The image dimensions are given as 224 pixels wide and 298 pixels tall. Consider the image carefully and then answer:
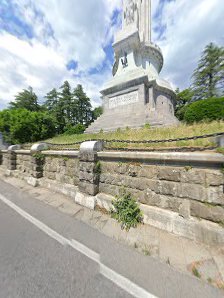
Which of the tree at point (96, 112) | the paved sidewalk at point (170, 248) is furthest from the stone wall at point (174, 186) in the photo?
the tree at point (96, 112)

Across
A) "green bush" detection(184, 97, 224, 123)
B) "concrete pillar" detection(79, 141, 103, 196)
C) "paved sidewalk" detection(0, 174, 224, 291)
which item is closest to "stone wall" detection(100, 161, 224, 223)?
"concrete pillar" detection(79, 141, 103, 196)

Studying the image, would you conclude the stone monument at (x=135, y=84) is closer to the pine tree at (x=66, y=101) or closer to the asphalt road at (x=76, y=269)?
the asphalt road at (x=76, y=269)

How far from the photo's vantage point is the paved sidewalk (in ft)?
7.68

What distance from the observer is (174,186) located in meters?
3.26

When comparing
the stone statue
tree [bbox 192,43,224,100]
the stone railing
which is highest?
the stone statue

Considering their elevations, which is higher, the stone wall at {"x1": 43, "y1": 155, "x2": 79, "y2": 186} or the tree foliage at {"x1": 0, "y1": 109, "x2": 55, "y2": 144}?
the tree foliage at {"x1": 0, "y1": 109, "x2": 55, "y2": 144}

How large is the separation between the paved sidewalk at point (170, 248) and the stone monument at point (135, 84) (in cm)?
1022

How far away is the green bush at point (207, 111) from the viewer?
11312 mm

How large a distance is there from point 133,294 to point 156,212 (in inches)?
65.0

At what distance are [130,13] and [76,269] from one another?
90.1 ft

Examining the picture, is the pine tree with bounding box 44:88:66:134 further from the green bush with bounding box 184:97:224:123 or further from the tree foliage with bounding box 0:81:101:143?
the green bush with bounding box 184:97:224:123

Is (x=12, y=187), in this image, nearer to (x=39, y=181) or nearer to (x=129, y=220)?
(x=39, y=181)

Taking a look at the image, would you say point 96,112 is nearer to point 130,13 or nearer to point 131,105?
point 130,13

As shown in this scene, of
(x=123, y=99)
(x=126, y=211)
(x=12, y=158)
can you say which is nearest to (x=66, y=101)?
(x=123, y=99)
